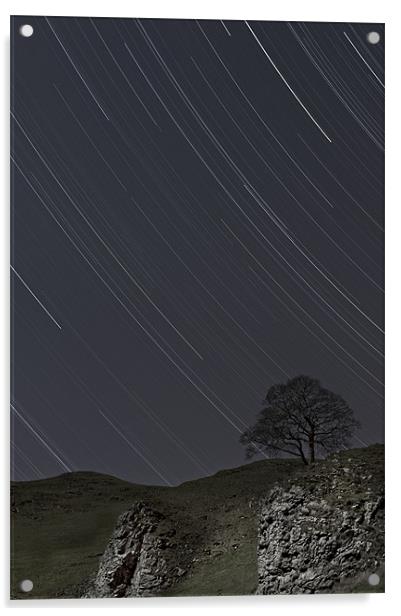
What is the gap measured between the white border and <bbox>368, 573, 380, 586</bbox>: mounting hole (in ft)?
0.17

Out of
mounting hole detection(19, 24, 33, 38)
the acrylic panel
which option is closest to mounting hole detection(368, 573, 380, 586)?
the acrylic panel

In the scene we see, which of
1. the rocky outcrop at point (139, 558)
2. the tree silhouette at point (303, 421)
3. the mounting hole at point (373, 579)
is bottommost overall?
the mounting hole at point (373, 579)

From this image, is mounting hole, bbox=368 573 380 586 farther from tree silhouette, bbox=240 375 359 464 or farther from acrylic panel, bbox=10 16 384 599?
tree silhouette, bbox=240 375 359 464

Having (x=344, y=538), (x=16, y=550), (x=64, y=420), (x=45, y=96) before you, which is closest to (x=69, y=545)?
(x=16, y=550)

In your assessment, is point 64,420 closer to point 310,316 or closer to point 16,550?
point 16,550

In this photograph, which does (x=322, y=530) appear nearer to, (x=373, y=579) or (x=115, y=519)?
(x=373, y=579)

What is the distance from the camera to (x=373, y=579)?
2.90 meters

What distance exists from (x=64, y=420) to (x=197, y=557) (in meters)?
0.63

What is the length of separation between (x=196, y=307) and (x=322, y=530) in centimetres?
84

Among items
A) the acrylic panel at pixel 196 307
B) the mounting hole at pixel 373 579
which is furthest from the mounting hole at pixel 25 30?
the mounting hole at pixel 373 579

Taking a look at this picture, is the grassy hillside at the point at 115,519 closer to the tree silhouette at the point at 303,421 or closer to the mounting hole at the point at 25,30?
the tree silhouette at the point at 303,421

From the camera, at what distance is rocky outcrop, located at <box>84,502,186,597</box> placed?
2.85 m
